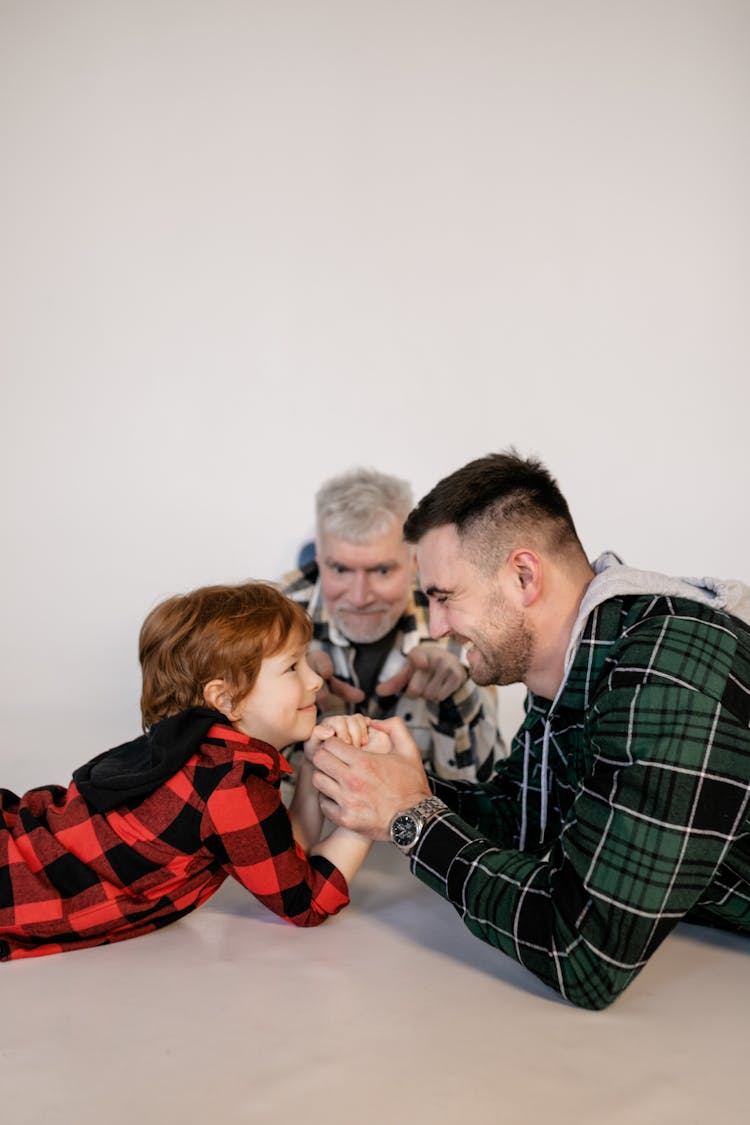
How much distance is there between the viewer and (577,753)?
217cm

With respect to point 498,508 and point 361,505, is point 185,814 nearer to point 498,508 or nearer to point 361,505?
point 498,508

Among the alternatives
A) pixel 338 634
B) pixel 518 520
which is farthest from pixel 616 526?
pixel 518 520

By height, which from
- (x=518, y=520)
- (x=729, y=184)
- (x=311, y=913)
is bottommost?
(x=311, y=913)

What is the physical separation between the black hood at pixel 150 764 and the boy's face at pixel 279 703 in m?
0.13

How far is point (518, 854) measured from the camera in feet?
6.42

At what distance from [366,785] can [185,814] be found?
0.33m

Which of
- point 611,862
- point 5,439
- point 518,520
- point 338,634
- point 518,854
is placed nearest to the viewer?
point 611,862

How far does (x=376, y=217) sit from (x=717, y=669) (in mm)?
3894

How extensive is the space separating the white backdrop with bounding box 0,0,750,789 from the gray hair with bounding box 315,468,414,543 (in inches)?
62.6

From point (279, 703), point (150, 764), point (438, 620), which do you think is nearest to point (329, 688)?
point (279, 703)

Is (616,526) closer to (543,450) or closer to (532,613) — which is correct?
(543,450)

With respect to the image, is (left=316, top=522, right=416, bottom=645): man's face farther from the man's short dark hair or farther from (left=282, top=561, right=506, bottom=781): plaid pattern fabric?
the man's short dark hair

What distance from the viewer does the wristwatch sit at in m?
2.04

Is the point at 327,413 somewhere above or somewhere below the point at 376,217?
below
